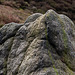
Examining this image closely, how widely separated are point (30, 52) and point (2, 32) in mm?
3993

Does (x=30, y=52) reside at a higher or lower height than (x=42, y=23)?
lower

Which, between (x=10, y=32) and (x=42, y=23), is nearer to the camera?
(x=42, y=23)

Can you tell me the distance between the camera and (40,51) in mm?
7914

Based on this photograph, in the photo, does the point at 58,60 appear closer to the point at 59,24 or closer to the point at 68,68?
the point at 68,68

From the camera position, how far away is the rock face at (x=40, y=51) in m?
7.66

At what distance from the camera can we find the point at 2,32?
36.6 ft

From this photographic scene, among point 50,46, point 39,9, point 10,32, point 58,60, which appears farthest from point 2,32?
point 39,9

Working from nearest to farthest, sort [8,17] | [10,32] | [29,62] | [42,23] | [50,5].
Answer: [29,62]
[42,23]
[10,32]
[8,17]
[50,5]

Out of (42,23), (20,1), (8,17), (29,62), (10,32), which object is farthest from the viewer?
(20,1)

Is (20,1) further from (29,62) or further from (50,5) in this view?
(29,62)

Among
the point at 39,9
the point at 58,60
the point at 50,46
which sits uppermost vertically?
the point at 50,46

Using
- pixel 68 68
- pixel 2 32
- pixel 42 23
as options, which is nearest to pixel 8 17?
pixel 2 32

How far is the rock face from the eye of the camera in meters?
7.66

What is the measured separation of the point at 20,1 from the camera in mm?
34156
